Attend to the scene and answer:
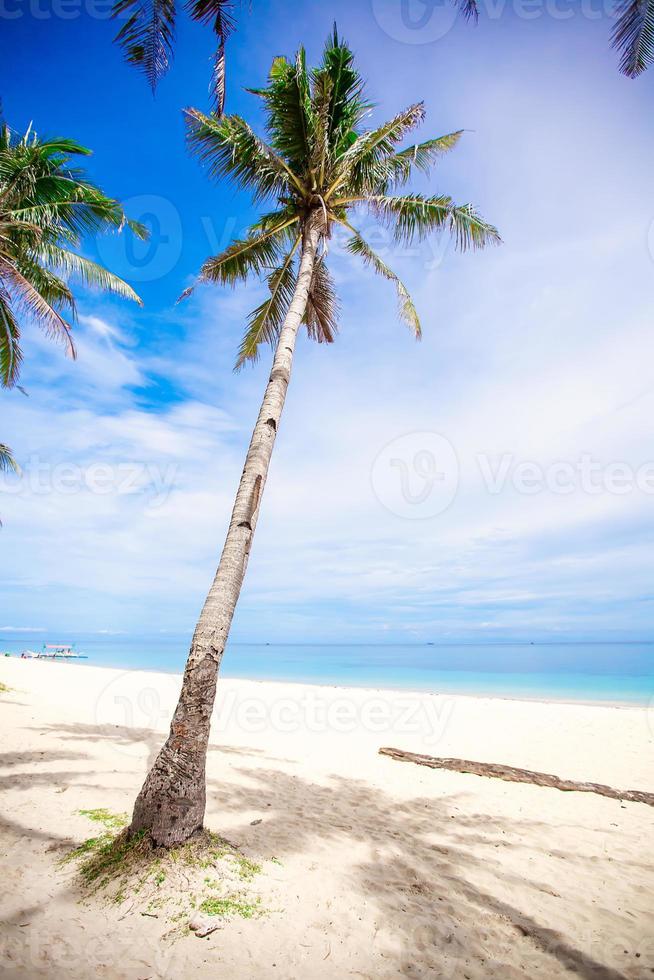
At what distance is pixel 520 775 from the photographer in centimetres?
772

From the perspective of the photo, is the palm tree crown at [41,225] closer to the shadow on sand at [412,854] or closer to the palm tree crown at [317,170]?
the palm tree crown at [317,170]

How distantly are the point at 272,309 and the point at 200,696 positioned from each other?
24.1ft

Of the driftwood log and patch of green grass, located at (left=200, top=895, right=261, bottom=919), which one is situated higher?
the driftwood log

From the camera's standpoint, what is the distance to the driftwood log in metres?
7.00

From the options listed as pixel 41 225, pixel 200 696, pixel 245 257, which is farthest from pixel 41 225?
pixel 200 696

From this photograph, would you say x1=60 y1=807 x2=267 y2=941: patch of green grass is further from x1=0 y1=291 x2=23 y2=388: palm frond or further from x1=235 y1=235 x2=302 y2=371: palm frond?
x1=0 y1=291 x2=23 y2=388: palm frond

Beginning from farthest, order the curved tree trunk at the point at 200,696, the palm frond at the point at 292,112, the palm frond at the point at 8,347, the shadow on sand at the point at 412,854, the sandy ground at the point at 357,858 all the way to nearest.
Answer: the palm frond at the point at 8,347
the palm frond at the point at 292,112
the curved tree trunk at the point at 200,696
the shadow on sand at the point at 412,854
the sandy ground at the point at 357,858

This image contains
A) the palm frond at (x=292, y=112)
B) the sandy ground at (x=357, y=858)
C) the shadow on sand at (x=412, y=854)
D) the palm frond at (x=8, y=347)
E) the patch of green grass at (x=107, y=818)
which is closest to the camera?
the sandy ground at (x=357, y=858)

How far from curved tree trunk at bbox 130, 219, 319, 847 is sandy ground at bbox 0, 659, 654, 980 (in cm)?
65

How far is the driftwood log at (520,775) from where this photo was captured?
700 cm

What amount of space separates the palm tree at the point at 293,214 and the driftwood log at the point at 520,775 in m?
6.25

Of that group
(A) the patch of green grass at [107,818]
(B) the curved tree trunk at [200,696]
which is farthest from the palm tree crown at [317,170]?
(A) the patch of green grass at [107,818]

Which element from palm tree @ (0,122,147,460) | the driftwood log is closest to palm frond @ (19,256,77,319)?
palm tree @ (0,122,147,460)

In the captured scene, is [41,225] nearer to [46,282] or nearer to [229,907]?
[46,282]
